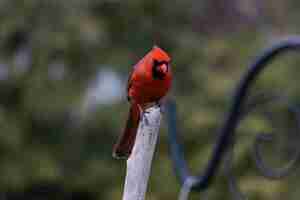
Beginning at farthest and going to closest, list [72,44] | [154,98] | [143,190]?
1. [72,44]
2. [154,98]
3. [143,190]

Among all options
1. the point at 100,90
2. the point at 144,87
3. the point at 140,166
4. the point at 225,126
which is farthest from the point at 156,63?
the point at 100,90

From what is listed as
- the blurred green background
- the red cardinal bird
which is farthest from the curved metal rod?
the blurred green background

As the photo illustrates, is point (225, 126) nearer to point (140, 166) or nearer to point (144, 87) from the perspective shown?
point (144, 87)

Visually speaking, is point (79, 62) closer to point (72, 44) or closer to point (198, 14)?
point (72, 44)

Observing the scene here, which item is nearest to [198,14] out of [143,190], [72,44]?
[72,44]

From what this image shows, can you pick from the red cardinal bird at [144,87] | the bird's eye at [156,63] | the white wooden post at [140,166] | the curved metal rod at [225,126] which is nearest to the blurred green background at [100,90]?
the curved metal rod at [225,126]

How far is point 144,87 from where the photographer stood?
1692 millimetres

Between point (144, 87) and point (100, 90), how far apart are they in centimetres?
238

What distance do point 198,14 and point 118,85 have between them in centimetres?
70

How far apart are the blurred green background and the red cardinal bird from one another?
6.47 ft

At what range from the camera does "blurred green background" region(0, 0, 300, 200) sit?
12.6 ft

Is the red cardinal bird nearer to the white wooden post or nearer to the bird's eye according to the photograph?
the bird's eye

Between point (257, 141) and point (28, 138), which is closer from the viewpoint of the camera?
point (257, 141)

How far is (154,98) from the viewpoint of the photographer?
1.68m
